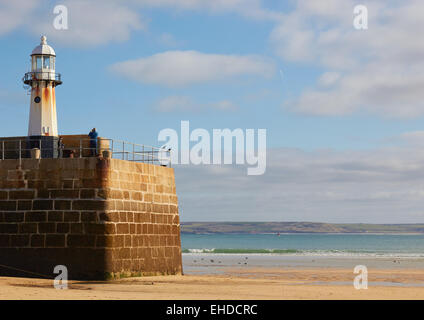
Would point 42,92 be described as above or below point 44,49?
below

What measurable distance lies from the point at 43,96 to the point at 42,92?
18 centimetres

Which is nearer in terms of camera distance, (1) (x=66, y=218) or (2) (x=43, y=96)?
(1) (x=66, y=218)

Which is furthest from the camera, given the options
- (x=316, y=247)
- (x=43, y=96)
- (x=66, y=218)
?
(x=316, y=247)

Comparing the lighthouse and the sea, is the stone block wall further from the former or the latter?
the sea

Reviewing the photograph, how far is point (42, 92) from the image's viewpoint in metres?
29.0

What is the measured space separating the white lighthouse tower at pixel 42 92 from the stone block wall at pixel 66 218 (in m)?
4.39

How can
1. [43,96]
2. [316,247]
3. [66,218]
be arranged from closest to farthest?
[66,218]
[43,96]
[316,247]

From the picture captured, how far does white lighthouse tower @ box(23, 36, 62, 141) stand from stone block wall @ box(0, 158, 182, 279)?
4.39 metres

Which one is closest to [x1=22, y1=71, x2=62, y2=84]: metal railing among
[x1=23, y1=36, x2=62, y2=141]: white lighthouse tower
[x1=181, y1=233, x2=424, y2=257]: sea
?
[x1=23, y1=36, x2=62, y2=141]: white lighthouse tower

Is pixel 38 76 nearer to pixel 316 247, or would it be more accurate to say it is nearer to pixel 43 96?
pixel 43 96

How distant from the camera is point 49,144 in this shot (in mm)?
28328

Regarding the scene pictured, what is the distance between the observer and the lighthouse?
28.5 metres

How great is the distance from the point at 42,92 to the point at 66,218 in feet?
24.6

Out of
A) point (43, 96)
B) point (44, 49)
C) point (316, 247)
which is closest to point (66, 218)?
point (43, 96)
